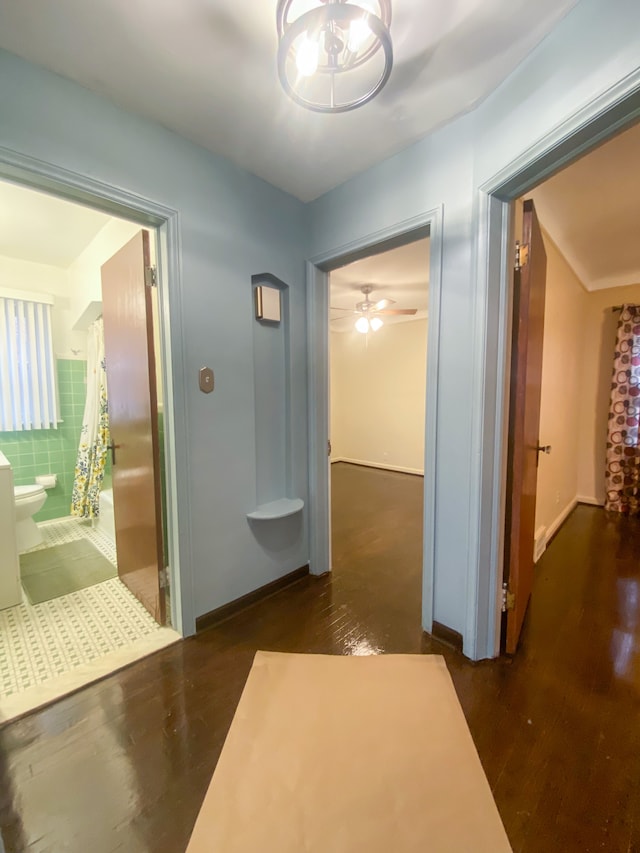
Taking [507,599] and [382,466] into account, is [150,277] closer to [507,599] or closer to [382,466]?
[507,599]

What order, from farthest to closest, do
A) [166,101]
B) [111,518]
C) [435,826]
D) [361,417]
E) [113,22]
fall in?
[361,417] → [111,518] → [166,101] → [113,22] → [435,826]

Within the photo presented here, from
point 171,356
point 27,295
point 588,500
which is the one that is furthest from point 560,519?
point 27,295

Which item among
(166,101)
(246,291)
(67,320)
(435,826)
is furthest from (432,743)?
(67,320)

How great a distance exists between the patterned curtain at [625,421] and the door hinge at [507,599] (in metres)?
3.12

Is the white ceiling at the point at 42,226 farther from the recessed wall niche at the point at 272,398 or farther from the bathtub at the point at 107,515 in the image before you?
the bathtub at the point at 107,515

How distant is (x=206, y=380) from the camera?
6.07 ft

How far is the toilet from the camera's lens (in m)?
2.77

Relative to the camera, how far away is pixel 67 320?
3.58 meters

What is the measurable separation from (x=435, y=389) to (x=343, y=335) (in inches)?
193

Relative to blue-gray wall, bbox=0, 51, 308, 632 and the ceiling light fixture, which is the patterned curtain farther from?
the ceiling light fixture

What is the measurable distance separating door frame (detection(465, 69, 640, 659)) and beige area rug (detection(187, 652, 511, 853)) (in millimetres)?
383

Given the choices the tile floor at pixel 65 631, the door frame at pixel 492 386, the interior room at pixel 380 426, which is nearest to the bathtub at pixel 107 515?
the tile floor at pixel 65 631

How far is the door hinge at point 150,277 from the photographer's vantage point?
179 cm

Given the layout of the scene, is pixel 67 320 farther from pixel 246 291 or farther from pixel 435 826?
pixel 435 826
